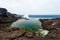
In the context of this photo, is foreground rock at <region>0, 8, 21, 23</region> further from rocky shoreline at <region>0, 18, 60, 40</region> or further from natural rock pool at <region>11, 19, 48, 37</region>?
rocky shoreline at <region>0, 18, 60, 40</region>

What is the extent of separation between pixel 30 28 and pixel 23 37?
176 cm

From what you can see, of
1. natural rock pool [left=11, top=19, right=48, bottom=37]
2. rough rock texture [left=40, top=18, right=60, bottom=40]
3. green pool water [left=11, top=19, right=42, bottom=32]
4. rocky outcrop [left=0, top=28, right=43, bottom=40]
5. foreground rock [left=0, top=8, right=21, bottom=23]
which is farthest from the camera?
foreground rock [left=0, top=8, right=21, bottom=23]

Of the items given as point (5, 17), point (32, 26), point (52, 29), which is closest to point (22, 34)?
point (32, 26)

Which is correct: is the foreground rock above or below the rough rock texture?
above

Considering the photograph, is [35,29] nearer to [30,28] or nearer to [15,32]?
[30,28]

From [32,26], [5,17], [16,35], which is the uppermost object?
[5,17]

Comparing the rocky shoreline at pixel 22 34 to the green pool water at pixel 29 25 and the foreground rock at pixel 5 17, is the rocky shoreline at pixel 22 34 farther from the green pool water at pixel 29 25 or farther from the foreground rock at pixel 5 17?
the foreground rock at pixel 5 17

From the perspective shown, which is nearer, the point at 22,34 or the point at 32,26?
the point at 22,34

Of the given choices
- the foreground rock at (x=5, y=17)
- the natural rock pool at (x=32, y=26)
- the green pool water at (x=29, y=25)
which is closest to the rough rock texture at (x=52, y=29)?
the natural rock pool at (x=32, y=26)

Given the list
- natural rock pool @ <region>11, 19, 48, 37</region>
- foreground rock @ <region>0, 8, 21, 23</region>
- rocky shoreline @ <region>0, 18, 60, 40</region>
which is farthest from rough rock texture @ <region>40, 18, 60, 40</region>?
foreground rock @ <region>0, 8, 21, 23</region>

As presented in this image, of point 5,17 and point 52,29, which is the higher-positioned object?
point 5,17

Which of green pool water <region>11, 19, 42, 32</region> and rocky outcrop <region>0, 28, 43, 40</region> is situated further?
green pool water <region>11, 19, 42, 32</region>

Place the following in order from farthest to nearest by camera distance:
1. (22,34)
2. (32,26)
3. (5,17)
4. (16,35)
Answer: (5,17) → (32,26) → (22,34) → (16,35)

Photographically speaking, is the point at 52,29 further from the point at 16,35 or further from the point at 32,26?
the point at 16,35
